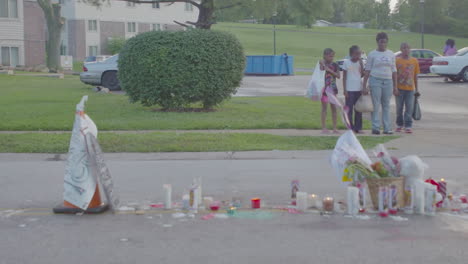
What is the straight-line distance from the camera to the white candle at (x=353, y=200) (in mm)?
6554

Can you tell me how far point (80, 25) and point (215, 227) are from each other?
166ft

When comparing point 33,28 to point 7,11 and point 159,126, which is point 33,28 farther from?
point 159,126

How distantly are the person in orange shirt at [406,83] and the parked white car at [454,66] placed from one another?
1578 centimetres

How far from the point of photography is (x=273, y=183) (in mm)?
8367

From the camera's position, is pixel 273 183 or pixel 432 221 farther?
pixel 273 183

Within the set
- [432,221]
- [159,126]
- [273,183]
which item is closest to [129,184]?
[273,183]

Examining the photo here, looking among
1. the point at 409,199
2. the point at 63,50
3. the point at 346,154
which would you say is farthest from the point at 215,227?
the point at 63,50

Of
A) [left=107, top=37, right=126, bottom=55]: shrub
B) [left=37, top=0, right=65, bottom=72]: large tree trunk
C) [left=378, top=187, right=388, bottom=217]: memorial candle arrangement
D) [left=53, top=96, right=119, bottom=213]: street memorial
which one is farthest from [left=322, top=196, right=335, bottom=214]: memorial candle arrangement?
[left=107, top=37, right=126, bottom=55]: shrub

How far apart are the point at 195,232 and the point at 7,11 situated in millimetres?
38813

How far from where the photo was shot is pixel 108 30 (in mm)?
56531

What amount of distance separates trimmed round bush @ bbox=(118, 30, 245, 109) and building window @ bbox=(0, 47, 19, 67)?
2910 centimetres

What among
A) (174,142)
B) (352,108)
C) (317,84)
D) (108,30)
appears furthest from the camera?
(108,30)

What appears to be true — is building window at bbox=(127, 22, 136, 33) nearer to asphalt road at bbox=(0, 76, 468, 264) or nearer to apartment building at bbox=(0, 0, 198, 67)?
apartment building at bbox=(0, 0, 198, 67)

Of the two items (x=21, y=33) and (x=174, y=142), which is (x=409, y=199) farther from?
(x=21, y=33)
